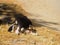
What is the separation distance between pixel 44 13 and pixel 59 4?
1.64m

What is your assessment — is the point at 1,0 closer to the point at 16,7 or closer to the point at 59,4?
the point at 16,7

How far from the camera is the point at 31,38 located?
8.50 metres

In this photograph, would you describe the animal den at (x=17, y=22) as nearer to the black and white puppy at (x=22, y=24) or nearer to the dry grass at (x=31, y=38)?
the black and white puppy at (x=22, y=24)

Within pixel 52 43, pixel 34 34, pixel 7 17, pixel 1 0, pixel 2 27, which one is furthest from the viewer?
pixel 1 0

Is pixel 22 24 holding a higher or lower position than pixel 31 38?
higher

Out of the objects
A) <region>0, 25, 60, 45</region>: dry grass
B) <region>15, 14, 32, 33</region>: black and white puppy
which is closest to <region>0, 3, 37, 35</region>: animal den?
<region>15, 14, 32, 33</region>: black and white puppy

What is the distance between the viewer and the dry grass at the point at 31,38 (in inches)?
324

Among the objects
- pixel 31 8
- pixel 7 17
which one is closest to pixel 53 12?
Result: pixel 31 8

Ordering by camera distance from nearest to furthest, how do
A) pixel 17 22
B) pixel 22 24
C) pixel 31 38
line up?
pixel 31 38
pixel 22 24
pixel 17 22

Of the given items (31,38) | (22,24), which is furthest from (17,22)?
(31,38)

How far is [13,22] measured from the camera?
31.6 feet

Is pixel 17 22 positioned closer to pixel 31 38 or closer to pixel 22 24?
pixel 22 24

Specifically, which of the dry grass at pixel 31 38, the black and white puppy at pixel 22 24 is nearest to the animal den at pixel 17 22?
the black and white puppy at pixel 22 24

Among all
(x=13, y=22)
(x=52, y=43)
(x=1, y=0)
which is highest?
(x=1, y=0)
